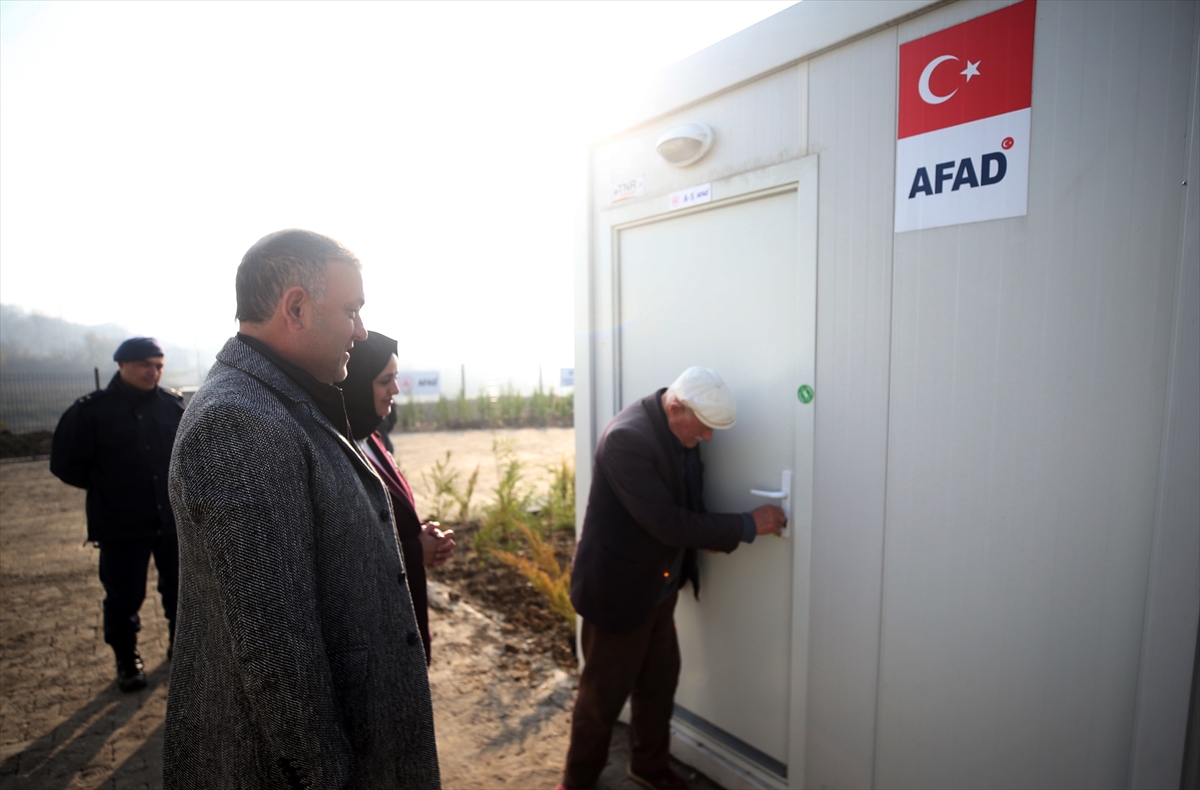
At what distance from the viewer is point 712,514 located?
8.22 ft

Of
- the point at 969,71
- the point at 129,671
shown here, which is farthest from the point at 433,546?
the point at 129,671

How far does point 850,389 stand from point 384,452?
1.86 metres

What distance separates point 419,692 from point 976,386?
2.01 m

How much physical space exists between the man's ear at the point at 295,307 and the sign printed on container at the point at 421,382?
1639cm

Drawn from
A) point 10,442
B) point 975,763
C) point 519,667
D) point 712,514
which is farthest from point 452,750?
point 10,442

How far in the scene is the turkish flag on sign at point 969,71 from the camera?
1879mm

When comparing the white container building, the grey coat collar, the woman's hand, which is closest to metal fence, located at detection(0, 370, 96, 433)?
the woman's hand

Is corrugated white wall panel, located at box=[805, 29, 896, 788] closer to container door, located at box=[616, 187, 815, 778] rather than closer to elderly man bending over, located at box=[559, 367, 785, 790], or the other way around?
container door, located at box=[616, 187, 815, 778]

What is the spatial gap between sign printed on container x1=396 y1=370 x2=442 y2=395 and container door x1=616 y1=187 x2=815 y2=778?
593 inches

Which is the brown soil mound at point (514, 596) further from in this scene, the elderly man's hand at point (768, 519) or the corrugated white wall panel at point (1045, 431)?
the corrugated white wall panel at point (1045, 431)

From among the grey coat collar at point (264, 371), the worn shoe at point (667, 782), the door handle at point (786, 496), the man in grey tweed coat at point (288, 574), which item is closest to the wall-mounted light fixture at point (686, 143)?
the door handle at point (786, 496)

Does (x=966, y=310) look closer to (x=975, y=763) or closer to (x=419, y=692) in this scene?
(x=975, y=763)

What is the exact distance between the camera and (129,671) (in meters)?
3.64

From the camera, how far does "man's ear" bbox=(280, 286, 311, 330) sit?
4.35 feet
